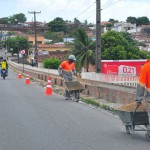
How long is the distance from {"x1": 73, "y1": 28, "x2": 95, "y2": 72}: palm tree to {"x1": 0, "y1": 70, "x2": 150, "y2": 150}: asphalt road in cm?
4917

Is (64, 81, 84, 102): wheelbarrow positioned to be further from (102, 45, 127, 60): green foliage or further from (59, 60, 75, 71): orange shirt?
(102, 45, 127, 60): green foliage

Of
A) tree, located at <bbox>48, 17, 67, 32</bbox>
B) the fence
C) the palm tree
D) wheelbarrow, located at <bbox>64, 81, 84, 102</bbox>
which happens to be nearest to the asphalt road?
wheelbarrow, located at <bbox>64, 81, 84, 102</bbox>

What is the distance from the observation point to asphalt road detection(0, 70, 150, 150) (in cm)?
918

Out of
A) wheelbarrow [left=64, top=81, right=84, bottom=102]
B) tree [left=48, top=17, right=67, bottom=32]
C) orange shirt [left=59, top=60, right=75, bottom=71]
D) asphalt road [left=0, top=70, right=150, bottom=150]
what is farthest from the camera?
tree [left=48, top=17, right=67, bottom=32]

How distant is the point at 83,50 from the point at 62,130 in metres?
57.3

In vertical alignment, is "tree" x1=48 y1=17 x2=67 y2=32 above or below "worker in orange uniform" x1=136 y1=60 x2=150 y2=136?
above

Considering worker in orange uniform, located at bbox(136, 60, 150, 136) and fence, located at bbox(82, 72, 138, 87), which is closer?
worker in orange uniform, located at bbox(136, 60, 150, 136)

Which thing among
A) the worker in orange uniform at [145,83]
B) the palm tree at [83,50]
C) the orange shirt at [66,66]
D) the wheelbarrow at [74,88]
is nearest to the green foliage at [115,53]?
the palm tree at [83,50]

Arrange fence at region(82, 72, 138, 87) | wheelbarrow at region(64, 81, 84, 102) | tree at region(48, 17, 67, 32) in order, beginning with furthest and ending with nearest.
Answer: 1. tree at region(48, 17, 67, 32)
2. fence at region(82, 72, 138, 87)
3. wheelbarrow at region(64, 81, 84, 102)

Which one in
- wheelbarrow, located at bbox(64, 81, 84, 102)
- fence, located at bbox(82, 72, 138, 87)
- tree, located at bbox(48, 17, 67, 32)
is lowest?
fence, located at bbox(82, 72, 138, 87)

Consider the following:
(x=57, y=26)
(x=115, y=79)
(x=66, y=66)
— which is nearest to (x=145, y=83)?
(x=66, y=66)

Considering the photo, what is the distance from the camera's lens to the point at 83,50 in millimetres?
68250

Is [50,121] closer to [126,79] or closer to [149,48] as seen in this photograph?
[126,79]

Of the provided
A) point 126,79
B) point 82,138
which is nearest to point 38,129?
point 82,138
